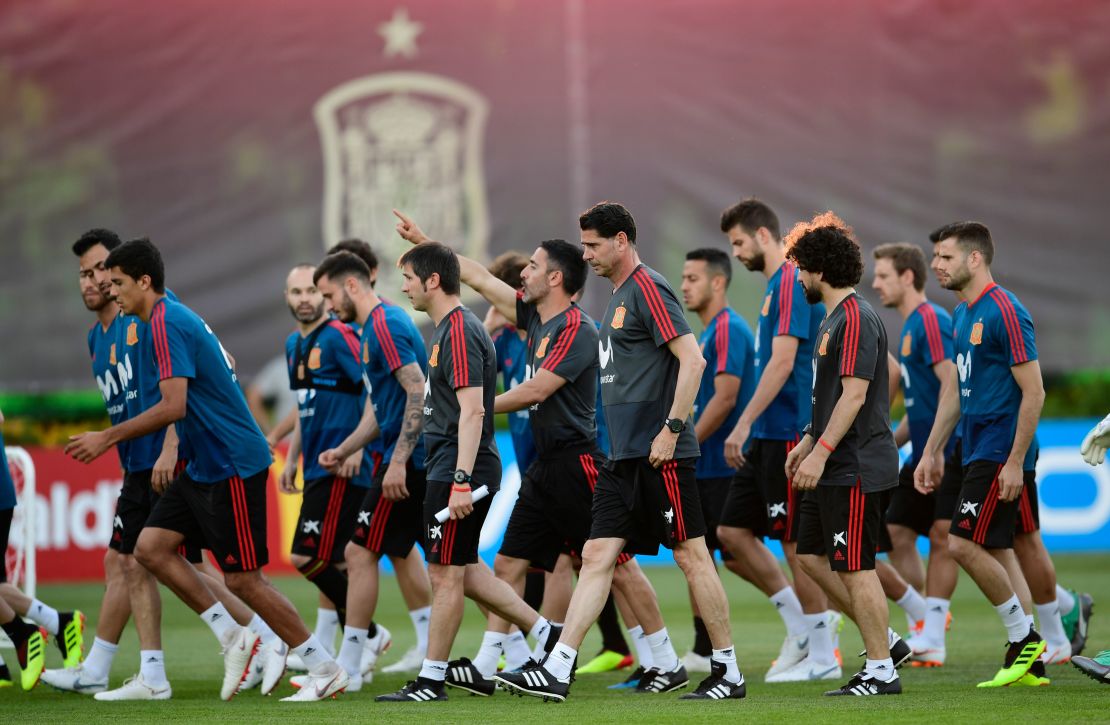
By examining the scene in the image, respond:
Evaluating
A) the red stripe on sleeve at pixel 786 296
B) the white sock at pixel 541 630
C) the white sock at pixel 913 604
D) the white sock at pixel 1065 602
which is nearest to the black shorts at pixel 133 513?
the white sock at pixel 541 630

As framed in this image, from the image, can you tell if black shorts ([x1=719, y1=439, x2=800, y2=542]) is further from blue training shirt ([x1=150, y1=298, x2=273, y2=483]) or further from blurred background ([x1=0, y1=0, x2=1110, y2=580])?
blurred background ([x1=0, y1=0, x2=1110, y2=580])

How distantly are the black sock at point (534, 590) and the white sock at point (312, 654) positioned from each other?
2.04 m

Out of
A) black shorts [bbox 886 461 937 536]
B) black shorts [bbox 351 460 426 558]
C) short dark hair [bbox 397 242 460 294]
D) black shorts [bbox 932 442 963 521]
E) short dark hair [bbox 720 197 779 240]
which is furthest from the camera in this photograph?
black shorts [bbox 886 461 937 536]

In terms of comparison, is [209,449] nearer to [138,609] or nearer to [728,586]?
[138,609]

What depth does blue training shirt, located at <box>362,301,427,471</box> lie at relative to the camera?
918 cm

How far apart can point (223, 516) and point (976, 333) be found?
13.7ft

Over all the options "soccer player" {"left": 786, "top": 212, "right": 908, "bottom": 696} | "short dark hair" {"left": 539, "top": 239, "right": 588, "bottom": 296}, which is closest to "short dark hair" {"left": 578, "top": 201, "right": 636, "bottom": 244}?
"short dark hair" {"left": 539, "top": 239, "right": 588, "bottom": 296}

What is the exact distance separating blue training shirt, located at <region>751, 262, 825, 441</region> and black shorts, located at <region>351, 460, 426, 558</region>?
2.19m

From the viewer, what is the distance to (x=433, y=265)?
8.37 m

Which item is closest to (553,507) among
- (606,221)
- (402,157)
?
(606,221)

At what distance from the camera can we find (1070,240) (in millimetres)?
17672

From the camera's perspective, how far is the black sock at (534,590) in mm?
10291

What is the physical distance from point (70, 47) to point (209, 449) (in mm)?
10785

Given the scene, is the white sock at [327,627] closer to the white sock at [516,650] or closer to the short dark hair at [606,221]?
the white sock at [516,650]
